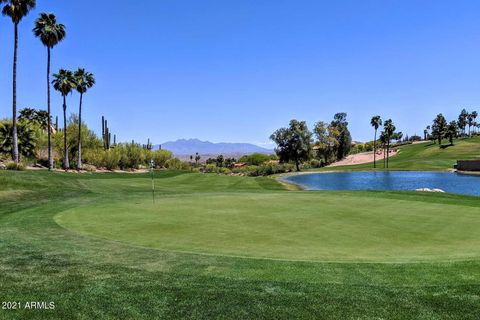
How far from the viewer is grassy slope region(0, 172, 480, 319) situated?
6.70 meters

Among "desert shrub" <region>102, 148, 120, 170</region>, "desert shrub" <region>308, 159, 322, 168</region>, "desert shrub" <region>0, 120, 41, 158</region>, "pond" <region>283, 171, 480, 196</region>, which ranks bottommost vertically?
"pond" <region>283, 171, 480, 196</region>

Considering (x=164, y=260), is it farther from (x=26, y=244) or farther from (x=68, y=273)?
(x=26, y=244)

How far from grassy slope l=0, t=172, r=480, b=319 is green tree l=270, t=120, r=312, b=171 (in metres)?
94.1

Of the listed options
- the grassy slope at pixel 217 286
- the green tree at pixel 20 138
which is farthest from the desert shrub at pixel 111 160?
the grassy slope at pixel 217 286

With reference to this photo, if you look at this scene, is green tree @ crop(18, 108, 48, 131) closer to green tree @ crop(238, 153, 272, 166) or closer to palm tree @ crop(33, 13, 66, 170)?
palm tree @ crop(33, 13, 66, 170)

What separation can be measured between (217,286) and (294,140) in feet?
319

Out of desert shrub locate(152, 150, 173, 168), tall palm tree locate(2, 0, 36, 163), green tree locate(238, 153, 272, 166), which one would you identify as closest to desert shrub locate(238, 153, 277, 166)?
green tree locate(238, 153, 272, 166)

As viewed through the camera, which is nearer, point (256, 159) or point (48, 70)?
point (48, 70)

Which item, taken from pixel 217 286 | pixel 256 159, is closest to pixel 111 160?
pixel 217 286

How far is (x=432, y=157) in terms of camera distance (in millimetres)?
126125

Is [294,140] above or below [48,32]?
below

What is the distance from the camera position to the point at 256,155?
153 m

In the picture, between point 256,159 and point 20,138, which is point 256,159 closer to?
point 256,159

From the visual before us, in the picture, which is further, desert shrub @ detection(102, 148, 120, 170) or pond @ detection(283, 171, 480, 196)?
desert shrub @ detection(102, 148, 120, 170)
